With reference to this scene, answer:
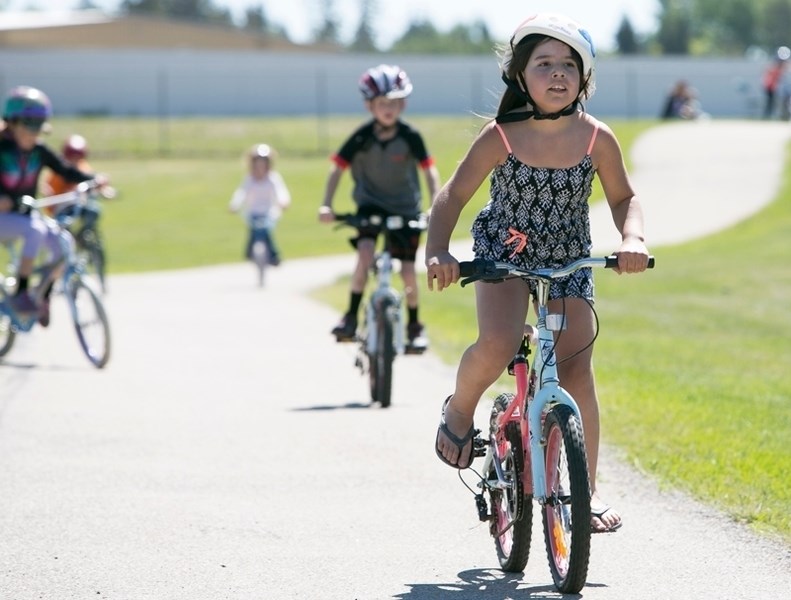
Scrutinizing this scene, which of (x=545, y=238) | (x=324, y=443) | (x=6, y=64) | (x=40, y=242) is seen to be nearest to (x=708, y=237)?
(x=40, y=242)

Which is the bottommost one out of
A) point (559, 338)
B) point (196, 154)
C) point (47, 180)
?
point (196, 154)

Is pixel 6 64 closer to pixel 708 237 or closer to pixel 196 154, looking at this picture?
pixel 196 154

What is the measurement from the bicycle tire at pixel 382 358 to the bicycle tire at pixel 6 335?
4.04 metres

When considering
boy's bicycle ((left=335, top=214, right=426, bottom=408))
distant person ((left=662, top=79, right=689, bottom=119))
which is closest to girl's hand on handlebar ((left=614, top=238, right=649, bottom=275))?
boy's bicycle ((left=335, top=214, right=426, bottom=408))

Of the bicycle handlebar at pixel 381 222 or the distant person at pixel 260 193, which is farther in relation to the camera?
the distant person at pixel 260 193

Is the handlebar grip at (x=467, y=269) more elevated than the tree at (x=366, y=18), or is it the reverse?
the handlebar grip at (x=467, y=269)

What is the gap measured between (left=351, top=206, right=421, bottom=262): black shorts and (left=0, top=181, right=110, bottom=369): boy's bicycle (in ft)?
8.39

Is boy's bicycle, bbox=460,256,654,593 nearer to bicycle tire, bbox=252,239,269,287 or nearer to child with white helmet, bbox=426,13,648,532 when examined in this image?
child with white helmet, bbox=426,13,648,532

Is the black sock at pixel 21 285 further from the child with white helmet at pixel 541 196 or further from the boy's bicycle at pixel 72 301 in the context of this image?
the child with white helmet at pixel 541 196

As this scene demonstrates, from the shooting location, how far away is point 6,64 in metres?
65.3

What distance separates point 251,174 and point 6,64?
45.4 m

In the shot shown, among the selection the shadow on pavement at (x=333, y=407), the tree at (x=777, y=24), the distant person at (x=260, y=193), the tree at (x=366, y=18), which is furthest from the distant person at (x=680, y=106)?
the tree at (x=366, y=18)

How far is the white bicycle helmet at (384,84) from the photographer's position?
10.6m

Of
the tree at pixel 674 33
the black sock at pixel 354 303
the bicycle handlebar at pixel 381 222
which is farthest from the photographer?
the tree at pixel 674 33
